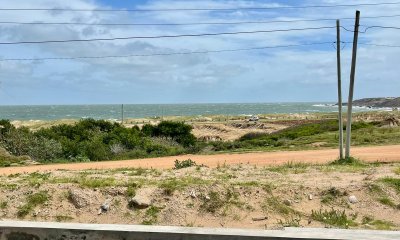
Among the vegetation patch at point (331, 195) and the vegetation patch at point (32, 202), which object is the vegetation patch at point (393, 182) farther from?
the vegetation patch at point (32, 202)

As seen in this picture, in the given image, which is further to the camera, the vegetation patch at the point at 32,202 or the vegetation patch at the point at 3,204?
the vegetation patch at the point at 3,204

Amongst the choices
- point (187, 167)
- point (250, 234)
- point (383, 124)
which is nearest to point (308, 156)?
point (187, 167)

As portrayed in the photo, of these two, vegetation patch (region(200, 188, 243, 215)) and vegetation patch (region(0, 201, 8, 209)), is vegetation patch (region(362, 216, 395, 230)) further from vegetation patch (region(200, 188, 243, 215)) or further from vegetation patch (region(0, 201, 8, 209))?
vegetation patch (region(0, 201, 8, 209))

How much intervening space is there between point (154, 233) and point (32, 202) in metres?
7.51

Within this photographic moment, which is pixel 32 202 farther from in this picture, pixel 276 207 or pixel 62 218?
pixel 276 207

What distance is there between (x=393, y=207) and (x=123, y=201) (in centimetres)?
605

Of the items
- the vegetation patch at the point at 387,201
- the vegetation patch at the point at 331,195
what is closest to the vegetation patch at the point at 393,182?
the vegetation patch at the point at 387,201

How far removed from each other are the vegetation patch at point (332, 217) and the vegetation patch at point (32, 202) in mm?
5893

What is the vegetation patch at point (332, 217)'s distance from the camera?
9.79 metres

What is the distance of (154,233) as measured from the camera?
4.52 m

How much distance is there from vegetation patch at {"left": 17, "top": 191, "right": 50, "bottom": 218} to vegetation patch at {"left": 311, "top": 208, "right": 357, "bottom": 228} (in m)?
5.89

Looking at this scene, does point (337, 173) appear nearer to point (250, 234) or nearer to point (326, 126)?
point (250, 234)

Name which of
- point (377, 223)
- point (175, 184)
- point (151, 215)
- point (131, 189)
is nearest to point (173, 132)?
point (175, 184)

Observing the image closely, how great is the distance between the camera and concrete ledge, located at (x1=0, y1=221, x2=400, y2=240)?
4328mm
